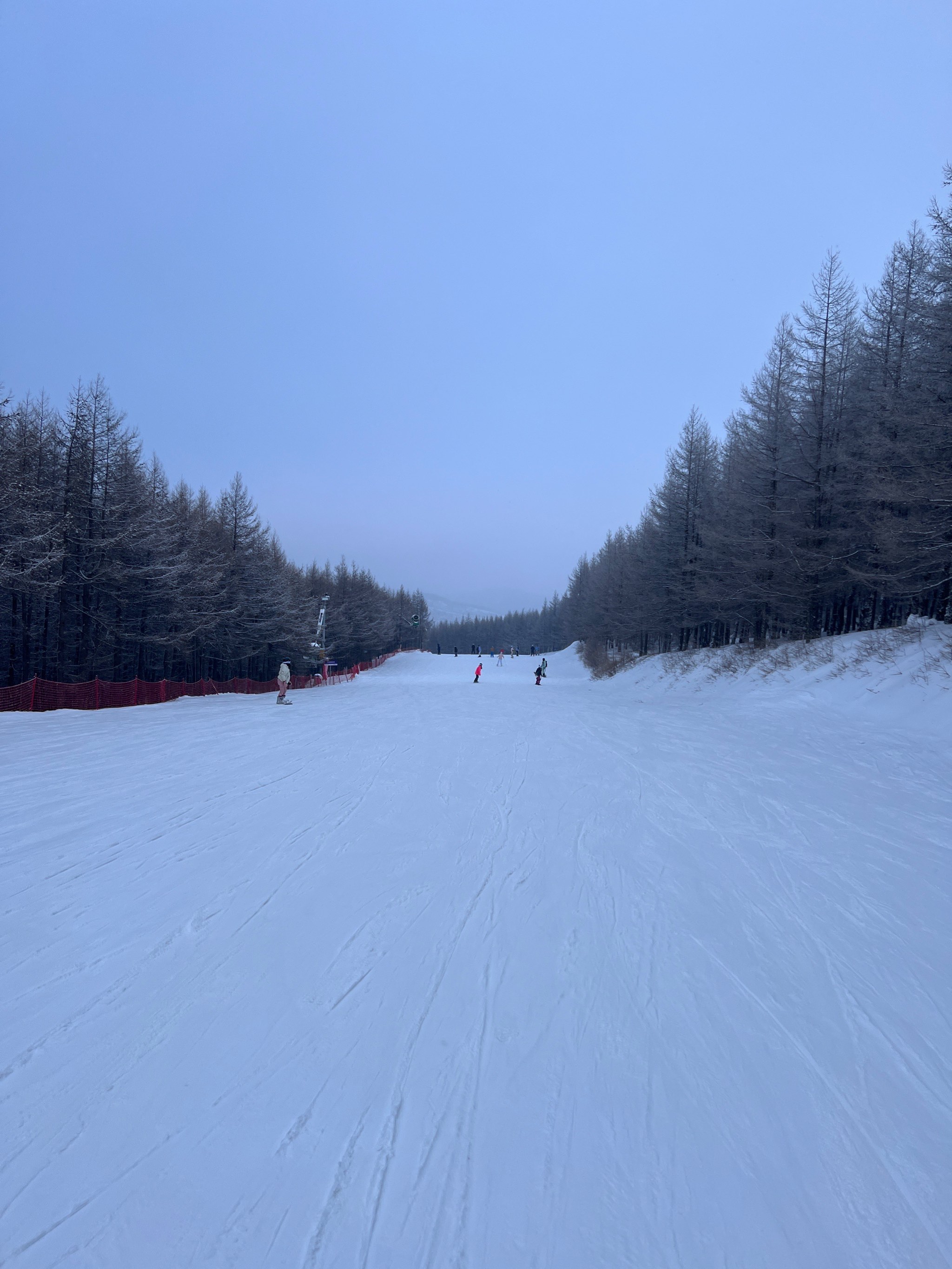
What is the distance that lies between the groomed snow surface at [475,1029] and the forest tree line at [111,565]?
1408cm

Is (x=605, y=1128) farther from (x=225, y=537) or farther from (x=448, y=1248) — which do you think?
(x=225, y=537)

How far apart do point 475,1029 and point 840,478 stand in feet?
71.1

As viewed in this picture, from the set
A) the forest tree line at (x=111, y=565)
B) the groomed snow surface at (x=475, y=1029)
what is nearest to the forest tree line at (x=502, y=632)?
the forest tree line at (x=111, y=565)

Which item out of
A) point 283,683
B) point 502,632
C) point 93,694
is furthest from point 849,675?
point 502,632

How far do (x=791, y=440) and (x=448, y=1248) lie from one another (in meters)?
24.2

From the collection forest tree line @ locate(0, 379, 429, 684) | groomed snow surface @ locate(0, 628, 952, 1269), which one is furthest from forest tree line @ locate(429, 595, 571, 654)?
groomed snow surface @ locate(0, 628, 952, 1269)

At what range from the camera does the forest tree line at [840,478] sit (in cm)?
1397

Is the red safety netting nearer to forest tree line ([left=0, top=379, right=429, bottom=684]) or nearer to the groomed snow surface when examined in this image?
forest tree line ([left=0, top=379, right=429, bottom=684])

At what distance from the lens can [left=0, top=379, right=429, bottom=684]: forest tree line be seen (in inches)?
768

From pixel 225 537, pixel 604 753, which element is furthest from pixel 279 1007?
pixel 225 537

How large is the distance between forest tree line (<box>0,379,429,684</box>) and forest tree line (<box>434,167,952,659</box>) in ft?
71.2

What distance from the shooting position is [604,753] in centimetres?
1000

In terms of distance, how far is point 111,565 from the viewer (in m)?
22.1

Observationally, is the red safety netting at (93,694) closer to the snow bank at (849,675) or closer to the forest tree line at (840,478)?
the snow bank at (849,675)
